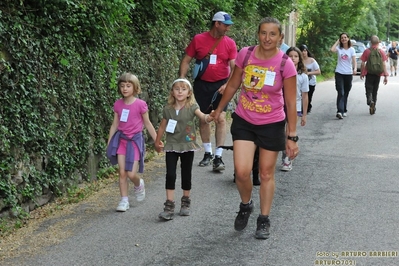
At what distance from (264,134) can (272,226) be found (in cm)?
99

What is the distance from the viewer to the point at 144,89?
10.3 m

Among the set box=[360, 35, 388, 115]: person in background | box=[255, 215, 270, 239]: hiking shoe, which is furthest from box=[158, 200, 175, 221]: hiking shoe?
box=[360, 35, 388, 115]: person in background

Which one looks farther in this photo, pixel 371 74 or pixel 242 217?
pixel 371 74

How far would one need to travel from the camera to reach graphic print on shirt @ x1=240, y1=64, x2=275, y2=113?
5.91 metres

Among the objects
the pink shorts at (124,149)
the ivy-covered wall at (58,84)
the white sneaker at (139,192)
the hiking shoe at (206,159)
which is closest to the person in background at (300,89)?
the hiking shoe at (206,159)

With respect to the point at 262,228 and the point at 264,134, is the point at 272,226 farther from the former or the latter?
the point at 264,134

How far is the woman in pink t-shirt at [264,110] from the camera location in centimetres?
589

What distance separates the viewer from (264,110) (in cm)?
599

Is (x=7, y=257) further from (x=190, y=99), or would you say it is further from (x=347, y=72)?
(x=347, y=72)

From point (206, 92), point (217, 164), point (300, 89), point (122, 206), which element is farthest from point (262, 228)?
point (300, 89)

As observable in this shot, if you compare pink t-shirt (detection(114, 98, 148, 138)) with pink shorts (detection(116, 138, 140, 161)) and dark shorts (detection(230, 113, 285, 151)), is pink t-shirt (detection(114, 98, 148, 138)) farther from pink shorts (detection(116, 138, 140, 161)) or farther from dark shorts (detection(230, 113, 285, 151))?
dark shorts (detection(230, 113, 285, 151))

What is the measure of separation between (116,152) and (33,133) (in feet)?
3.04

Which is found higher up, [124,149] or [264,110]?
[264,110]

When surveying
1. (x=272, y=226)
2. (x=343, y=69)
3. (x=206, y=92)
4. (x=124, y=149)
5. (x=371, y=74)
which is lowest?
(x=272, y=226)
